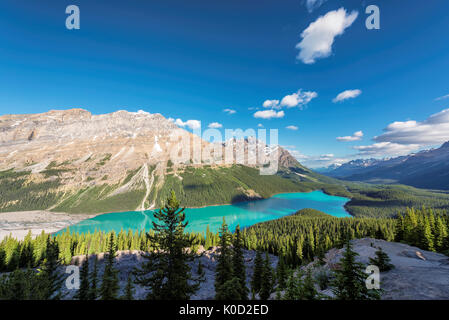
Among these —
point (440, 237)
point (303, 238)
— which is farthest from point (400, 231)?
point (303, 238)

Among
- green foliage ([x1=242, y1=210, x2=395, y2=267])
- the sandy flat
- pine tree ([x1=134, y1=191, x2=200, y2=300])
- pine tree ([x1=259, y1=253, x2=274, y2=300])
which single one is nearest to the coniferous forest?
pine tree ([x1=134, y1=191, x2=200, y2=300])

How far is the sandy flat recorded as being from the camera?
13356cm

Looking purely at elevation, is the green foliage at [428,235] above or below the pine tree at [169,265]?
below

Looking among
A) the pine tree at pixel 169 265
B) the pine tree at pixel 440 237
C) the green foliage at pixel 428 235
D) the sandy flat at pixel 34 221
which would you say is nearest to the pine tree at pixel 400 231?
the green foliage at pixel 428 235

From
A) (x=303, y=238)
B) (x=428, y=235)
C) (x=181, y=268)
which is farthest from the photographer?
(x=303, y=238)

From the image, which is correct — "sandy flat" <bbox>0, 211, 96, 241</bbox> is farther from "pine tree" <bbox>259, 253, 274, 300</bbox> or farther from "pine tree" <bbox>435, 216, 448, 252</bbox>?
"pine tree" <bbox>435, 216, 448, 252</bbox>

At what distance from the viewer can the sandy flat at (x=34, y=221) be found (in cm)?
13356

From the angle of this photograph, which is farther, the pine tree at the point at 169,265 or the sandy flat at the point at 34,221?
the sandy flat at the point at 34,221

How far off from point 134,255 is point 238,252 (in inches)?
2381

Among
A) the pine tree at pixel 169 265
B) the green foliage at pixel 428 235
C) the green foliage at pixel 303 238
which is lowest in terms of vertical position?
the green foliage at pixel 303 238

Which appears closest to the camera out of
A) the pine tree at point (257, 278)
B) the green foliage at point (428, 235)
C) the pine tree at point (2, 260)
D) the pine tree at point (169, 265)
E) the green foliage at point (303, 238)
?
the pine tree at point (169, 265)

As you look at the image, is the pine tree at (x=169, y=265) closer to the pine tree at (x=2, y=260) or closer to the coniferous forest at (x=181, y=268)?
the coniferous forest at (x=181, y=268)

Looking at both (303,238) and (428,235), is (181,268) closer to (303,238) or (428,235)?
(428,235)

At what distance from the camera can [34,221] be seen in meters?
158
